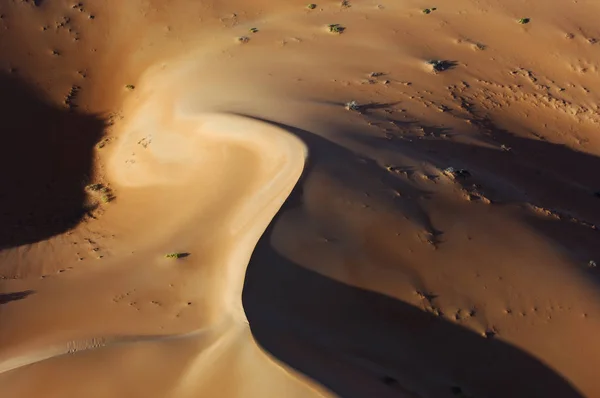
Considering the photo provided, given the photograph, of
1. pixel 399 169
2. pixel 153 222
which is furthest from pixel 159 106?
pixel 399 169

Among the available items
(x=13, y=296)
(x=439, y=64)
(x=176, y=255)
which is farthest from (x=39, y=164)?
(x=439, y=64)

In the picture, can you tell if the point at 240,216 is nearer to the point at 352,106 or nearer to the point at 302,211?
the point at 302,211

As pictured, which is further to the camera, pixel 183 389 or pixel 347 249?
pixel 347 249

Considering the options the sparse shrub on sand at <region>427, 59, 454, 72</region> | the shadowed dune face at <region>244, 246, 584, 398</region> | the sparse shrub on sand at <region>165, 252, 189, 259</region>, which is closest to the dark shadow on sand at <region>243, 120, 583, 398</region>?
the shadowed dune face at <region>244, 246, 584, 398</region>

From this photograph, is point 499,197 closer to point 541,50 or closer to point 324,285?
point 324,285

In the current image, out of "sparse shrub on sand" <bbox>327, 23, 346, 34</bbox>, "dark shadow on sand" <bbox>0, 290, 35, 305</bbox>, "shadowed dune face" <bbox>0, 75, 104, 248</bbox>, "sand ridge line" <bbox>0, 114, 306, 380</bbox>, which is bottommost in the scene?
"shadowed dune face" <bbox>0, 75, 104, 248</bbox>

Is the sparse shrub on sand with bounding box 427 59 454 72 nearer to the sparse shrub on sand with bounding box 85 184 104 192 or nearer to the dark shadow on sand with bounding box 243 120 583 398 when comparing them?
the sparse shrub on sand with bounding box 85 184 104 192
